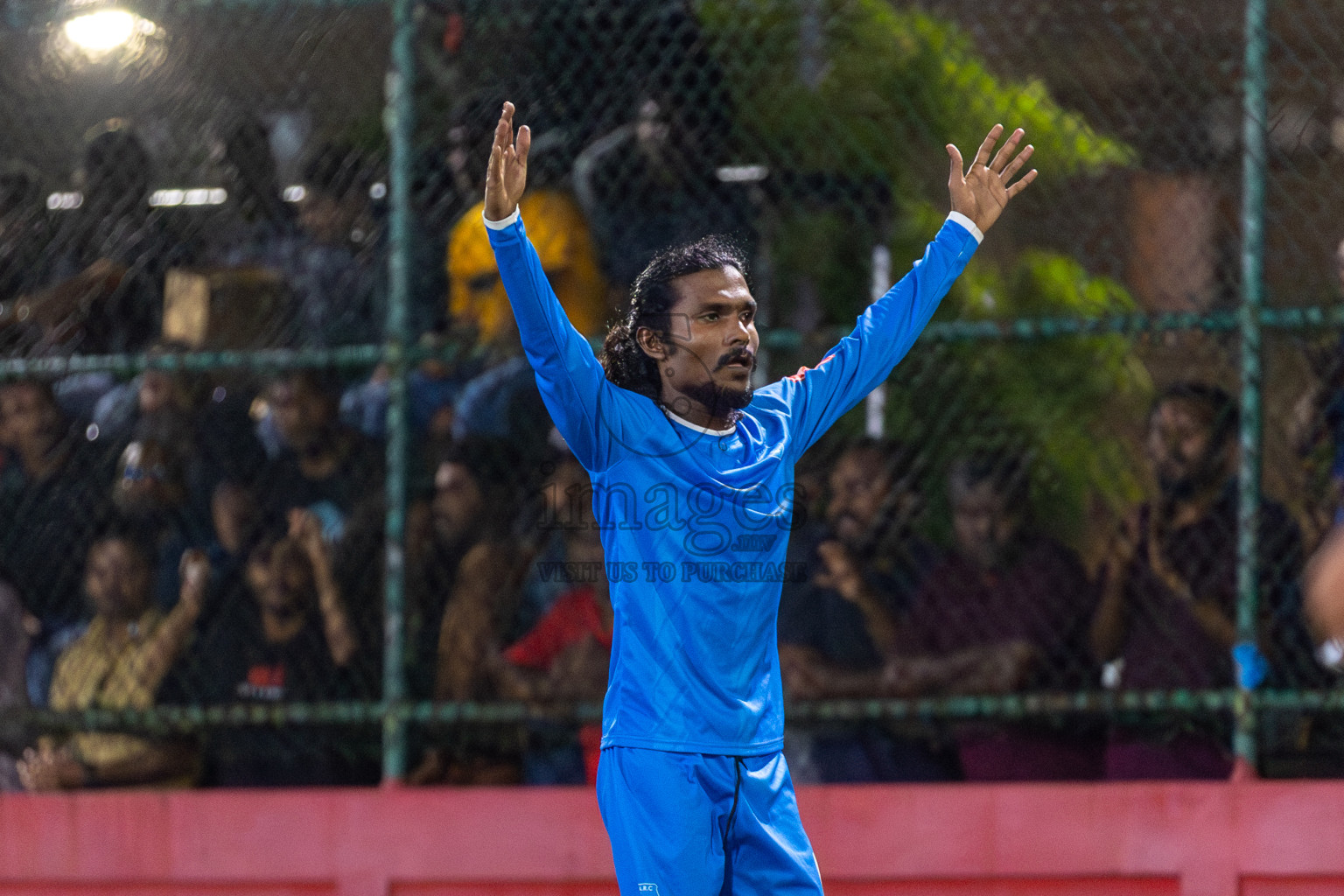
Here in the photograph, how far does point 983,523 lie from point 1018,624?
1.03 ft

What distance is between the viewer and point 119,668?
4.53 metres

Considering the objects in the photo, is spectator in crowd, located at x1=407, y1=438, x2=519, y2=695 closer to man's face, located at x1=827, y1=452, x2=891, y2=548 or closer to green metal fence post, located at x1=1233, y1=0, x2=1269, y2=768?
man's face, located at x1=827, y1=452, x2=891, y2=548

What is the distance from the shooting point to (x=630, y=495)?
113 inches

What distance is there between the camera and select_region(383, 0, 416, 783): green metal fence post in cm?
425

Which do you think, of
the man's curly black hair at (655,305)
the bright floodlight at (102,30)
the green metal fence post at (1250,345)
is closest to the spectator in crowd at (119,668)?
the bright floodlight at (102,30)

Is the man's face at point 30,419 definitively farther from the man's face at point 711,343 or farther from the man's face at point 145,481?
the man's face at point 711,343

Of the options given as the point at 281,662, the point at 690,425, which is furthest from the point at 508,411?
the point at 690,425

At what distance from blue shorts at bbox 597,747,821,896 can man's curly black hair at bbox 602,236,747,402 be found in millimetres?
762

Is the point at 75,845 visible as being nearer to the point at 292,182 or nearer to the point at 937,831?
the point at 292,182

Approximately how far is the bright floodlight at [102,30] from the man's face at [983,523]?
2.96 m

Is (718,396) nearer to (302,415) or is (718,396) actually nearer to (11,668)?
(302,415)

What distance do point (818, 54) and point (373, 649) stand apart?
231 centimetres

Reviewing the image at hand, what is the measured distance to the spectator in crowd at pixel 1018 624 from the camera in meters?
4.06

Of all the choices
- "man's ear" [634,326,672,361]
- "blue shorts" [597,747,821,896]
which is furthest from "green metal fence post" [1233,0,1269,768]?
"man's ear" [634,326,672,361]
